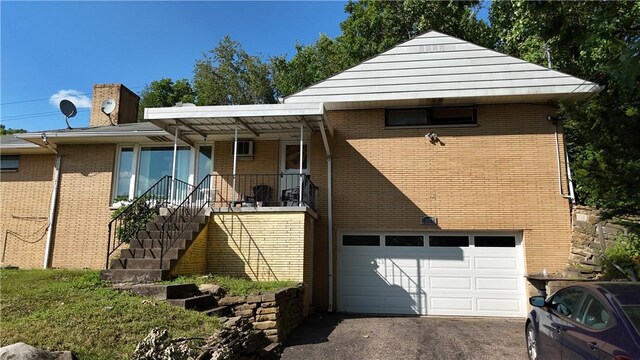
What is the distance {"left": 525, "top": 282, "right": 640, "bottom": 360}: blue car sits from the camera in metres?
3.93

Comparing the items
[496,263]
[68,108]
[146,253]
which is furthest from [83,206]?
[496,263]

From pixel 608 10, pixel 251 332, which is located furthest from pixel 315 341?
pixel 608 10

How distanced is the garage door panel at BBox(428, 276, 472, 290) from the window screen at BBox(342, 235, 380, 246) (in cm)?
185

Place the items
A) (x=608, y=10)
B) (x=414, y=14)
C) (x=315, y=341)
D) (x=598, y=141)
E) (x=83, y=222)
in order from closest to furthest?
(x=608, y=10) → (x=598, y=141) → (x=315, y=341) → (x=83, y=222) → (x=414, y=14)

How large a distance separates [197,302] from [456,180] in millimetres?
7746

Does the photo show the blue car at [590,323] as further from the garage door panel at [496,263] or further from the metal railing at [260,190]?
the metal railing at [260,190]

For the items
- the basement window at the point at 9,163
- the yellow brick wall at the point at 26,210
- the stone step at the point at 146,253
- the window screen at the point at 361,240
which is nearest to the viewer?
the stone step at the point at 146,253

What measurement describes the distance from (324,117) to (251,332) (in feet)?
19.6

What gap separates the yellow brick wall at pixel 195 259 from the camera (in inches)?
363

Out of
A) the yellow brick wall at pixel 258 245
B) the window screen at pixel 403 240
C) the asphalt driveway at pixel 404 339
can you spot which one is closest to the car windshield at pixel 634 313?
the asphalt driveway at pixel 404 339

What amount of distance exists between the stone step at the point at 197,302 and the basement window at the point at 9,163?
10407mm

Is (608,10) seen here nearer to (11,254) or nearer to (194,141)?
(194,141)

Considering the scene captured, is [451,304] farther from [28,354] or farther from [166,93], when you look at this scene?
[166,93]

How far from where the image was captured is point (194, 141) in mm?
13133
